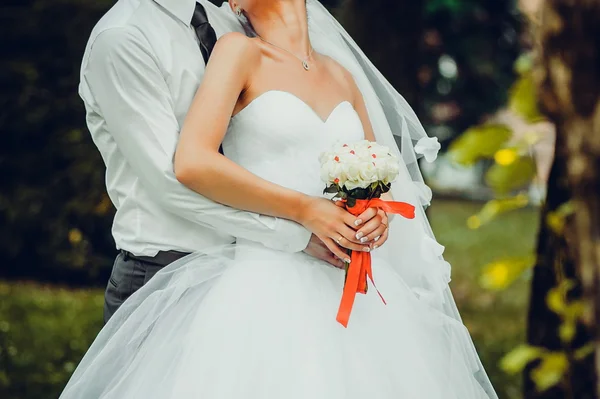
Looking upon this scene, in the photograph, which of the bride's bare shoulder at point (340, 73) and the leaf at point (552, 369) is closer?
the leaf at point (552, 369)

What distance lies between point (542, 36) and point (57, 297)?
27.1 ft

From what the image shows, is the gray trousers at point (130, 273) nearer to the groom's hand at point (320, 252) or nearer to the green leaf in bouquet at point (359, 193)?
the groom's hand at point (320, 252)

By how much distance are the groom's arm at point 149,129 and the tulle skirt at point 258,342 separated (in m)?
0.11

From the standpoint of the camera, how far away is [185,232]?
2896 millimetres

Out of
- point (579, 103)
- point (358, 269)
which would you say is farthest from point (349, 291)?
point (579, 103)

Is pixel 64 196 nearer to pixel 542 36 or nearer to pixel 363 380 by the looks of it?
pixel 363 380

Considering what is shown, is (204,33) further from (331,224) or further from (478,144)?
(478,144)

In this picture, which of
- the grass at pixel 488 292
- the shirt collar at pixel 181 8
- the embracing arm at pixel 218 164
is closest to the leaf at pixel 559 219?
the embracing arm at pixel 218 164

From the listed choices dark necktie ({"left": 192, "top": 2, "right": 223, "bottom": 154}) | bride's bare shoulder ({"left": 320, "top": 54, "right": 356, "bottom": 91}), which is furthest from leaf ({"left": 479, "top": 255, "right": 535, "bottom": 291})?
bride's bare shoulder ({"left": 320, "top": 54, "right": 356, "bottom": 91})

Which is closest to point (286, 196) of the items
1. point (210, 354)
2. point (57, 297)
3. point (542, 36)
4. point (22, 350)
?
point (210, 354)

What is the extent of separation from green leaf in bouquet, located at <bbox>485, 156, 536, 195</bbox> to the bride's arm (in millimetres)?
1225

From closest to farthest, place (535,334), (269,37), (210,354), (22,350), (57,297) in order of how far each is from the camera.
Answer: (210,354), (269,37), (535,334), (22,350), (57,297)

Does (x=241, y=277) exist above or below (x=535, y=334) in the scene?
Answer: above

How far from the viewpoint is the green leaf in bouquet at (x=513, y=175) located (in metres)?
1.46
